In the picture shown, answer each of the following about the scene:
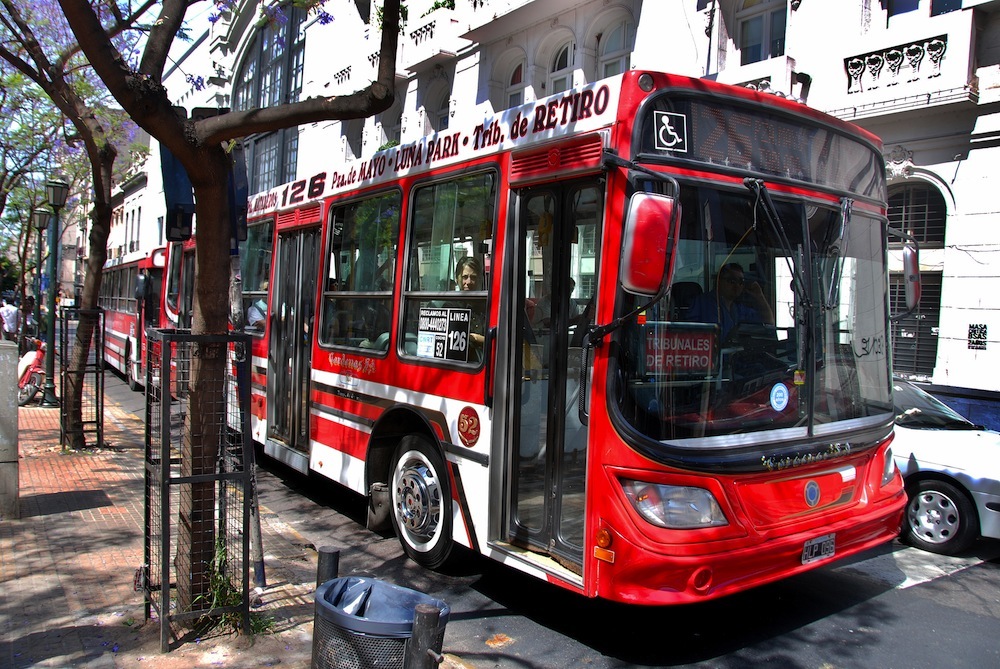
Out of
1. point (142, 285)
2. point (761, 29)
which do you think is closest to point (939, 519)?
point (761, 29)

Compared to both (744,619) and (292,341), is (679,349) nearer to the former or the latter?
(744,619)

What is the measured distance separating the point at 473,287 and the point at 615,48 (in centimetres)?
1233

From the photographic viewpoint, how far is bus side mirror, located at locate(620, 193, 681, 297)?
3682 millimetres

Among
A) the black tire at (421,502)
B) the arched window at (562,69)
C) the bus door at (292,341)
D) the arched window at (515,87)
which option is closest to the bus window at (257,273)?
the bus door at (292,341)

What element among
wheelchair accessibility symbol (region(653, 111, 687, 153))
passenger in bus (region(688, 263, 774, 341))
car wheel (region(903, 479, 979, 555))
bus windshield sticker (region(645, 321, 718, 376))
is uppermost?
wheelchair accessibility symbol (region(653, 111, 687, 153))

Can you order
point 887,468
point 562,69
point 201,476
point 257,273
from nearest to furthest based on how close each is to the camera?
point 201,476
point 887,468
point 257,273
point 562,69

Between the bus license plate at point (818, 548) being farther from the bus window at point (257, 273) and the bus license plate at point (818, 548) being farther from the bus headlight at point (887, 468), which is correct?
the bus window at point (257, 273)

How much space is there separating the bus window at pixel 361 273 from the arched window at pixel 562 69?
1099 cm

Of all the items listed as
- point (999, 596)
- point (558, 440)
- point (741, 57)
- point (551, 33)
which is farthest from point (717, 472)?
point (551, 33)

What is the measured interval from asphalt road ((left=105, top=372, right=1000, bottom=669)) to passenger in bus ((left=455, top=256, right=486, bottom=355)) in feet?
5.81

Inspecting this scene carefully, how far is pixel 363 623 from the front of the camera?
10.3 ft

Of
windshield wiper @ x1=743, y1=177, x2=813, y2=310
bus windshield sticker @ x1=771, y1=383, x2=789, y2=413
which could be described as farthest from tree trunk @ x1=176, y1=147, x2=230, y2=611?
bus windshield sticker @ x1=771, y1=383, x2=789, y2=413

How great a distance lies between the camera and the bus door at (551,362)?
14.4 feet

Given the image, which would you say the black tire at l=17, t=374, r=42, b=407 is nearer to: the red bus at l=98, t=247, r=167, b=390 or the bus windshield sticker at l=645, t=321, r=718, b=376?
the red bus at l=98, t=247, r=167, b=390
